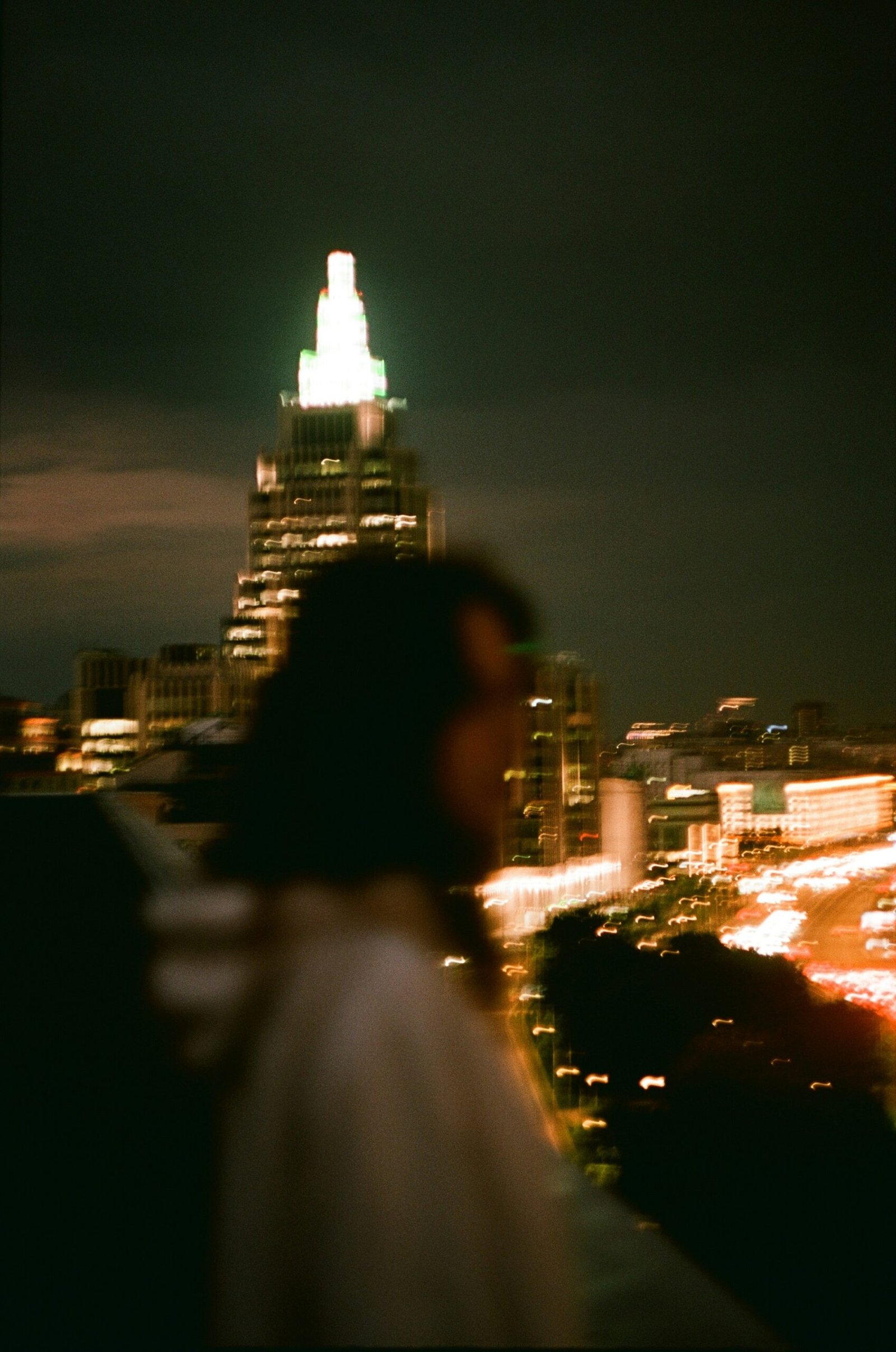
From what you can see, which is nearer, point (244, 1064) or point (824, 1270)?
point (244, 1064)

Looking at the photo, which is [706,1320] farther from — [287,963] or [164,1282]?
[164,1282]

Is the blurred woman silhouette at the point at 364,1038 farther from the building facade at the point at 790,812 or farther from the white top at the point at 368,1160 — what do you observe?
the building facade at the point at 790,812

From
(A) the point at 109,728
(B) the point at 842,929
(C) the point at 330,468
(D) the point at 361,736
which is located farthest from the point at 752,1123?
(C) the point at 330,468

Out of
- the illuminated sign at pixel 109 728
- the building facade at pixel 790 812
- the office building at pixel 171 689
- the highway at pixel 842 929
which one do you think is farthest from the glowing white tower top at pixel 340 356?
the highway at pixel 842 929

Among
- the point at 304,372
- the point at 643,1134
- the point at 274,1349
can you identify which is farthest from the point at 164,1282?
the point at 304,372

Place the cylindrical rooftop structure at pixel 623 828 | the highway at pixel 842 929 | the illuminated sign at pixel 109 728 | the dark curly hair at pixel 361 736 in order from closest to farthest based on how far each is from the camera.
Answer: the dark curly hair at pixel 361 736 → the highway at pixel 842 929 → the illuminated sign at pixel 109 728 → the cylindrical rooftop structure at pixel 623 828

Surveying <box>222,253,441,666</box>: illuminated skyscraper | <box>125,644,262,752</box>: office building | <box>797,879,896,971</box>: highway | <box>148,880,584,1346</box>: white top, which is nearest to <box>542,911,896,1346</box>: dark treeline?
<box>148,880,584,1346</box>: white top
